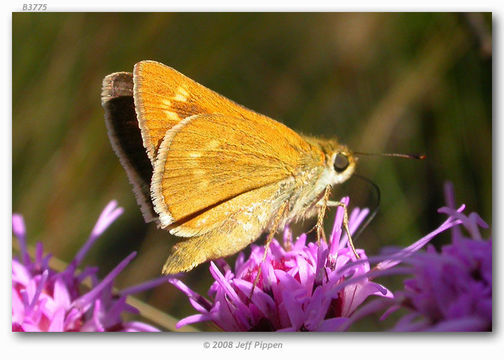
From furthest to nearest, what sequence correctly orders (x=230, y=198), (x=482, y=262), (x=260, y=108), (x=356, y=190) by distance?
(x=260, y=108) < (x=356, y=190) < (x=230, y=198) < (x=482, y=262)

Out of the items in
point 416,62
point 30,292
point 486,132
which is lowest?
point 30,292

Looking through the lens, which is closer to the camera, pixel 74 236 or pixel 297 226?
pixel 297 226

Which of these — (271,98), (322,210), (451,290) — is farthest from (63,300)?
(271,98)

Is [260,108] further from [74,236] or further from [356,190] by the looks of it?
[74,236]

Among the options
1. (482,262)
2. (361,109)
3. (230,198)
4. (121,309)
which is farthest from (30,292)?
(361,109)

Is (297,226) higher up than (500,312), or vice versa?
(297,226)

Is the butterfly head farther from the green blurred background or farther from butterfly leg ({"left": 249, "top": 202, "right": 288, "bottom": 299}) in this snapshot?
the green blurred background

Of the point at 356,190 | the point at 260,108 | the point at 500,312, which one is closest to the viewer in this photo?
the point at 500,312

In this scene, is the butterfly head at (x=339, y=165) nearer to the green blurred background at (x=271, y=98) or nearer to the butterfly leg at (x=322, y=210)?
the butterfly leg at (x=322, y=210)
